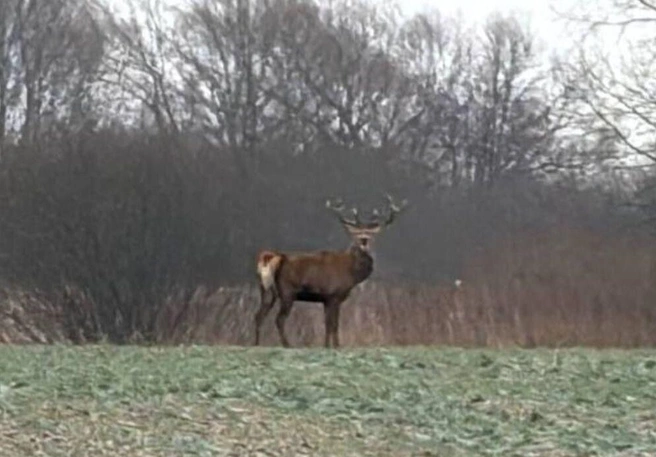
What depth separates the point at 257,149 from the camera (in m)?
29.4

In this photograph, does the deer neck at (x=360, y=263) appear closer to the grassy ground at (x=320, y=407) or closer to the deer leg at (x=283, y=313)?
the deer leg at (x=283, y=313)

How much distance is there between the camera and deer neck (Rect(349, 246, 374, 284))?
16906 millimetres

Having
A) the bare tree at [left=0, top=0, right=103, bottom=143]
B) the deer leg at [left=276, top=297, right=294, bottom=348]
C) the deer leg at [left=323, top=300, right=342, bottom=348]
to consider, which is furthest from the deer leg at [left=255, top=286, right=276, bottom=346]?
the bare tree at [left=0, top=0, right=103, bottom=143]

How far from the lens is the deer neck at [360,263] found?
16906mm

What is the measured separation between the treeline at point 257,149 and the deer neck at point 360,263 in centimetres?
328

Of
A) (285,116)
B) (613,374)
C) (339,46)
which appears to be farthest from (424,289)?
(339,46)

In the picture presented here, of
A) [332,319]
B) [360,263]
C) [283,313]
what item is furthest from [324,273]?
[283,313]

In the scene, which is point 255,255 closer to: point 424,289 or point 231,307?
point 231,307

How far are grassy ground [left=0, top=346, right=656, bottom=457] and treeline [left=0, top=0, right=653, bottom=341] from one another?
21.6 ft

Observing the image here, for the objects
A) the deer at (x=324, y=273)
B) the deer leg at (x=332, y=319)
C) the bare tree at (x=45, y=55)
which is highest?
the bare tree at (x=45, y=55)

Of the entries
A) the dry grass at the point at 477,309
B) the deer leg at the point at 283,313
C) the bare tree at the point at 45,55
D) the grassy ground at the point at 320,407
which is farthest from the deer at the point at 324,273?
the bare tree at the point at 45,55

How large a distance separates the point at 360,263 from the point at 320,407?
7.68m

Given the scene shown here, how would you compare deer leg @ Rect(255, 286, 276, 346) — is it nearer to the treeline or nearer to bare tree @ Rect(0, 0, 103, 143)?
the treeline

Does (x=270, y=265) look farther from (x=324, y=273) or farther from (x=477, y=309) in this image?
(x=477, y=309)
